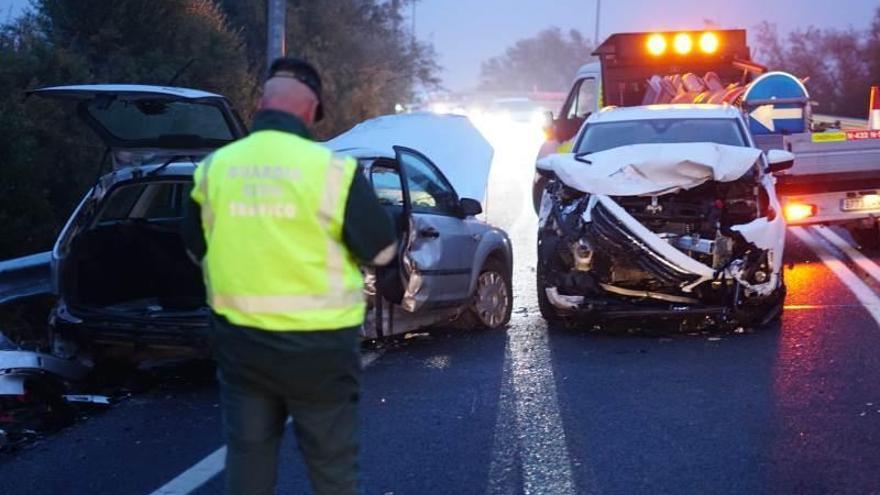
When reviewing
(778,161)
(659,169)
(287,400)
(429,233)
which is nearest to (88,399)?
(429,233)

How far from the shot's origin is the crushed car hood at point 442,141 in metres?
9.94

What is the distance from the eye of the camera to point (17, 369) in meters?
6.67

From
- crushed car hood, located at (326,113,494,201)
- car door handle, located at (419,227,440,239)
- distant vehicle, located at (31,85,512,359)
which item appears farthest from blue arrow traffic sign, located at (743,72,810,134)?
car door handle, located at (419,227,440,239)

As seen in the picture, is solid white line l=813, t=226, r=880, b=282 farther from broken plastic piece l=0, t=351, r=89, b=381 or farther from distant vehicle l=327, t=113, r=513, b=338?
broken plastic piece l=0, t=351, r=89, b=381

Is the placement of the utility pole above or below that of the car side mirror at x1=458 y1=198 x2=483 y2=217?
above

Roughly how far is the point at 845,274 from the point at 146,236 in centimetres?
693

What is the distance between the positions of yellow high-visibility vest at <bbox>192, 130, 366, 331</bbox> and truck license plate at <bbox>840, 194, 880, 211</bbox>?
30.2 feet

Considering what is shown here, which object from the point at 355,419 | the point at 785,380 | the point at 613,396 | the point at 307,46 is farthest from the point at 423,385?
the point at 307,46

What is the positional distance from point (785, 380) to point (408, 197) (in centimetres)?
276

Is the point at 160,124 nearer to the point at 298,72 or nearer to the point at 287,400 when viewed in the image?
the point at 298,72

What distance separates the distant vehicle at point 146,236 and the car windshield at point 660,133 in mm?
2598

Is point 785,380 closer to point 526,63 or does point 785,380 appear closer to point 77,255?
point 77,255

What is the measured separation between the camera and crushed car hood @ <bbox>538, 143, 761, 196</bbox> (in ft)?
28.7

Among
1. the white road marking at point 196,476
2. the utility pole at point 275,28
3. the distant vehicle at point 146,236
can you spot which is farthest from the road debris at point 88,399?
the utility pole at point 275,28
